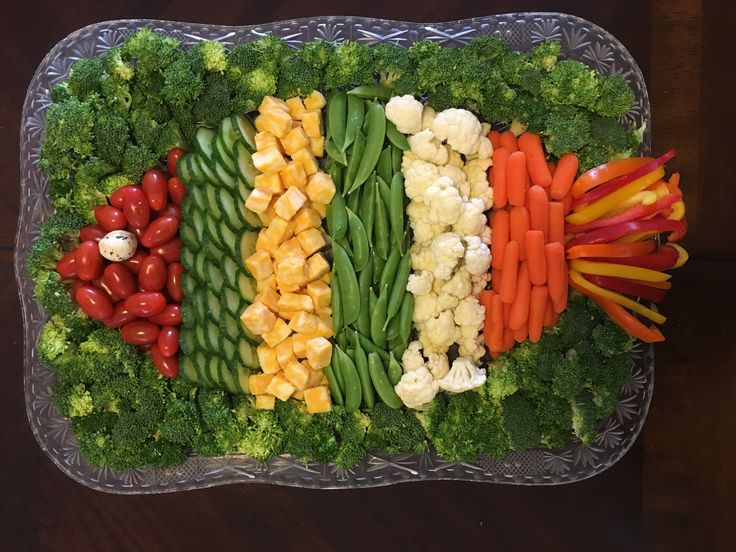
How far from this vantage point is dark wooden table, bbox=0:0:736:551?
3.31 metres

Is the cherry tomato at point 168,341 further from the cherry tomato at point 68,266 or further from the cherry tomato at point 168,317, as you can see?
the cherry tomato at point 68,266

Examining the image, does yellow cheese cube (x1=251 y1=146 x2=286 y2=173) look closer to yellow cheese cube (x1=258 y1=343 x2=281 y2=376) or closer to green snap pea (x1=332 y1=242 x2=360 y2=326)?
green snap pea (x1=332 y1=242 x2=360 y2=326)

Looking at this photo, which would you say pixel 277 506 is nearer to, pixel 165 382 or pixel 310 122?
pixel 165 382

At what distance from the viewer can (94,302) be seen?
3.00 metres

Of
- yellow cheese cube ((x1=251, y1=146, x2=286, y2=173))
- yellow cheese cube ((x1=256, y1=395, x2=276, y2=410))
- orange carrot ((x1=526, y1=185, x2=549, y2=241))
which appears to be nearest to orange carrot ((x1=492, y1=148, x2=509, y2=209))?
orange carrot ((x1=526, y1=185, x2=549, y2=241))

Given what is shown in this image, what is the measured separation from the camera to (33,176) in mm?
3184

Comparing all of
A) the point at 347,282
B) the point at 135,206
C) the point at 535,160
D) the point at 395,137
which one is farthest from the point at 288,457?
the point at 535,160

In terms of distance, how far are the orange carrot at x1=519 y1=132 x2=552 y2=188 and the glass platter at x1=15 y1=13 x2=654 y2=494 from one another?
0.51 meters

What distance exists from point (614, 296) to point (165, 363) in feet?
7.28

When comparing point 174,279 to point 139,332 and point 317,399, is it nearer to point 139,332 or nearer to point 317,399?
point 139,332

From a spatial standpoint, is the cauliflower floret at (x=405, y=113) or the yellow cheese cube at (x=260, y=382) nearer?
the cauliflower floret at (x=405, y=113)

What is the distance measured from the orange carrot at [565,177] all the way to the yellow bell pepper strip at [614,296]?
38 centimetres

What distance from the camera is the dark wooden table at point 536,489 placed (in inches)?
130

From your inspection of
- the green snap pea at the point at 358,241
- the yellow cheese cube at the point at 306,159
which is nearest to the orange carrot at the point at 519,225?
the green snap pea at the point at 358,241
